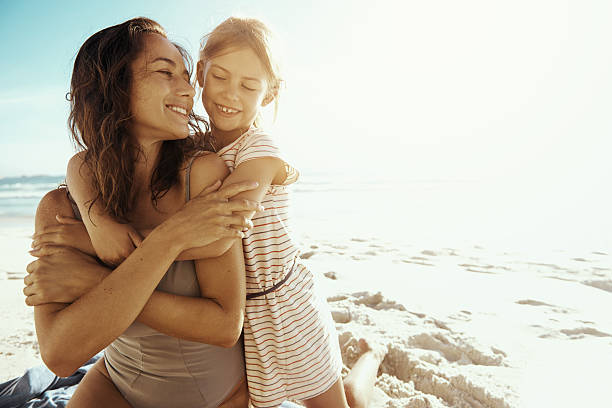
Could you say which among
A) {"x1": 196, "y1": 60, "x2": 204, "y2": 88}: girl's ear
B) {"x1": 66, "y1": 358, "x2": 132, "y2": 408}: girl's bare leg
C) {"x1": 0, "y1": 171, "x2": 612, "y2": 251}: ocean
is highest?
{"x1": 196, "y1": 60, "x2": 204, "y2": 88}: girl's ear

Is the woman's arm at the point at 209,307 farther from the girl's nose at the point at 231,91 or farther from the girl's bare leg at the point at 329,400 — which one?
the girl's nose at the point at 231,91

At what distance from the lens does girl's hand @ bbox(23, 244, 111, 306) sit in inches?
53.4

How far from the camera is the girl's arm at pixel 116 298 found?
1.30 m

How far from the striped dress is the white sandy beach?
904mm

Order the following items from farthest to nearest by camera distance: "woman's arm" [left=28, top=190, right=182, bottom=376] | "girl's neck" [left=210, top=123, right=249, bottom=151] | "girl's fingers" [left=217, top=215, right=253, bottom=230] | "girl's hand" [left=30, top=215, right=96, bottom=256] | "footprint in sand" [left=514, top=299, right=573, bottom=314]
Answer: "footprint in sand" [left=514, top=299, right=573, bottom=314] < "girl's neck" [left=210, top=123, right=249, bottom=151] < "girl's hand" [left=30, top=215, right=96, bottom=256] < "girl's fingers" [left=217, top=215, right=253, bottom=230] < "woman's arm" [left=28, top=190, right=182, bottom=376]

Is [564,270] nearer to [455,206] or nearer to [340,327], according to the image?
[340,327]

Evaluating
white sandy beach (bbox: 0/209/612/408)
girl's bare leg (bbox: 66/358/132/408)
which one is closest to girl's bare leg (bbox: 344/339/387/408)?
white sandy beach (bbox: 0/209/612/408)

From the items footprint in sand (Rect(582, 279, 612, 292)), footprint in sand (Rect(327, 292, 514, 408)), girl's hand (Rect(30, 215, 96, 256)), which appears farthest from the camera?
footprint in sand (Rect(582, 279, 612, 292))

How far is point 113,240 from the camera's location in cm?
147

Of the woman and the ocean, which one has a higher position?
the woman

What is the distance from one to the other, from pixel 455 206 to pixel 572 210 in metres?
2.90

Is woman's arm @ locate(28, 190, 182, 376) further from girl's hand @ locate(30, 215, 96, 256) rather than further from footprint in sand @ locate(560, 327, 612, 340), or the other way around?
footprint in sand @ locate(560, 327, 612, 340)

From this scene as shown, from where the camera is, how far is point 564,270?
4781 millimetres

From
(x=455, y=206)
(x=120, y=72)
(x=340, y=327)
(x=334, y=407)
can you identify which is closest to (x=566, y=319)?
(x=340, y=327)
